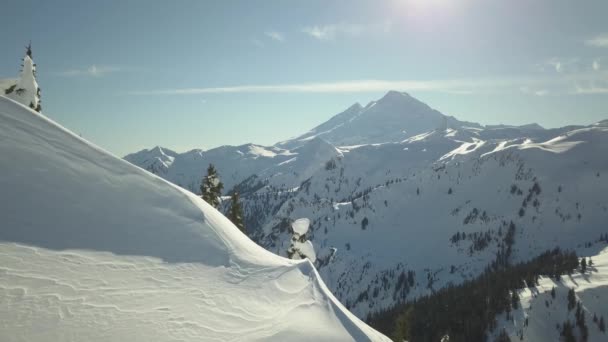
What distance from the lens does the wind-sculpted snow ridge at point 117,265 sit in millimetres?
7336

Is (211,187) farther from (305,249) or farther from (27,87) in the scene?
(27,87)

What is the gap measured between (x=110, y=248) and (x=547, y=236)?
23936 cm

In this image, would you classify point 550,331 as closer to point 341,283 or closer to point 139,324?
point 341,283

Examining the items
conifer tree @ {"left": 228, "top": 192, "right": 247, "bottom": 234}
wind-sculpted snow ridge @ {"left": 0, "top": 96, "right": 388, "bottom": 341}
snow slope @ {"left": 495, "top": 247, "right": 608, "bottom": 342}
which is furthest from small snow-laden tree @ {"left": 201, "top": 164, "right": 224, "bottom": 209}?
snow slope @ {"left": 495, "top": 247, "right": 608, "bottom": 342}

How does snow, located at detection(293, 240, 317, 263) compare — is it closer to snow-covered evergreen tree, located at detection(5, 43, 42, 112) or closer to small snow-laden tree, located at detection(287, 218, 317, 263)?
small snow-laden tree, located at detection(287, 218, 317, 263)

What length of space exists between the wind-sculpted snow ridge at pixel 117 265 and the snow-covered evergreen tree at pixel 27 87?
23246 millimetres

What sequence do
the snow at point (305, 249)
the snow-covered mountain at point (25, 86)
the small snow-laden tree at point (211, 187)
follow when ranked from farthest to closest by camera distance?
the small snow-laden tree at point (211, 187), the snow at point (305, 249), the snow-covered mountain at point (25, 86)

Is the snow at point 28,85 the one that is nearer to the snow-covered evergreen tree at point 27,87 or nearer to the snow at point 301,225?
the snow-covered evergreen tree at point 27,87

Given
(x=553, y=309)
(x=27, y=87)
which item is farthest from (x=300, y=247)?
(x=553, y=309)

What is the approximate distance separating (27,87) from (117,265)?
31790 mm

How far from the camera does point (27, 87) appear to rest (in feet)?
104

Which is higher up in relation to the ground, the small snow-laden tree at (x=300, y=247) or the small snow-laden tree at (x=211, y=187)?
the small snow-laden tree at (x=211, y=187)

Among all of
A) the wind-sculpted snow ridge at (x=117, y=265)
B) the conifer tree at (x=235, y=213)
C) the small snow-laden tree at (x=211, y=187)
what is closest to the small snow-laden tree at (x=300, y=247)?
the conifer tree at (x=235, y=213)

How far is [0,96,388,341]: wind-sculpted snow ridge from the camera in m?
7.34
